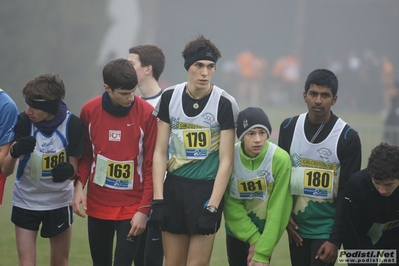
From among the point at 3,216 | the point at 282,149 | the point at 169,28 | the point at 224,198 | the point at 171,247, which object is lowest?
the point at 3,216

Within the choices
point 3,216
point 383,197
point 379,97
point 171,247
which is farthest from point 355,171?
point 379,97

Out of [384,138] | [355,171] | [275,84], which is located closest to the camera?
[355,171]

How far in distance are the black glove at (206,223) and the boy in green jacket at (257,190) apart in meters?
0.35

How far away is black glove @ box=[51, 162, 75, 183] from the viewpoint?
487cm

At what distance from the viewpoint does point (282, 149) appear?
4934 mm

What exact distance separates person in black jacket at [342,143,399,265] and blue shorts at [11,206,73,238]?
2.10 m

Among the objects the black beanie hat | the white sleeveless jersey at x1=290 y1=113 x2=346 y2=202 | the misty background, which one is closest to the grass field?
the white sleeveless jersey at x1=290 y1=113 x2=346 y2=202

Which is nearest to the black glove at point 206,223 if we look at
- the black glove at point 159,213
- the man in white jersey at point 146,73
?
the black glove at point 159,213

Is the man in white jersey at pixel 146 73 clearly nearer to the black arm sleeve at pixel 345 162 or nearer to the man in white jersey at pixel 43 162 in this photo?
the man in white jersey at pixel 43 162

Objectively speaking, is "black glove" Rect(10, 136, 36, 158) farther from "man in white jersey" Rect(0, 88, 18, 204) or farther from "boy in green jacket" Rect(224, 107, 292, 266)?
"boy in green jacket" Rect(224, 107, 292, 266)

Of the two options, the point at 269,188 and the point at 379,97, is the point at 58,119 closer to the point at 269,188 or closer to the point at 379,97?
the point at 269,188

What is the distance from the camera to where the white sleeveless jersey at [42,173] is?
4.96 metres

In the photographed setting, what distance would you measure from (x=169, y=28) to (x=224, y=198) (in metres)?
29.4

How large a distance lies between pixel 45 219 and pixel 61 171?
1.51 ft
